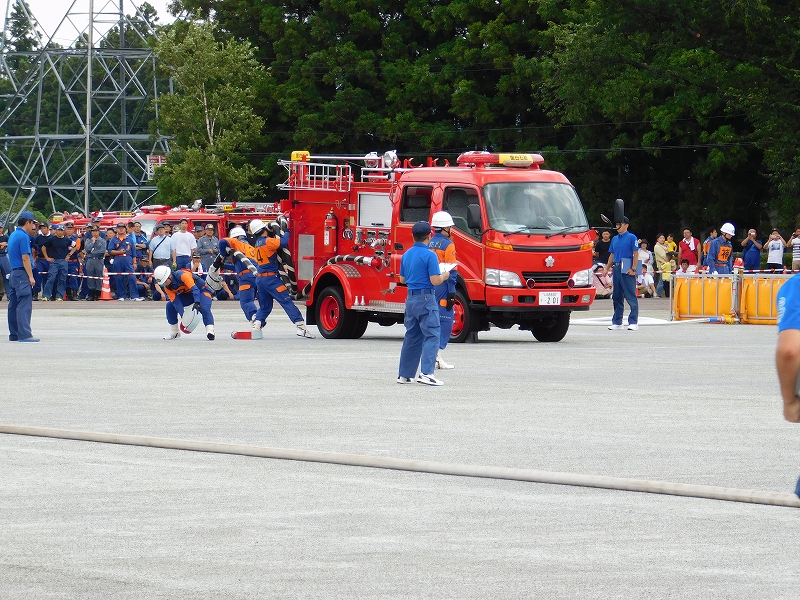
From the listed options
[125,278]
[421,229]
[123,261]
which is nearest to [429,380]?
[421,229]

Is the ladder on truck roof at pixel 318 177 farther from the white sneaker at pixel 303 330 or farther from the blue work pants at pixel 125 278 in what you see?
the blue work pants at pixel 125 278

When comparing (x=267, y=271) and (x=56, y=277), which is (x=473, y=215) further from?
(x=56, y=277)

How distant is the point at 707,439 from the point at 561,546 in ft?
14.5

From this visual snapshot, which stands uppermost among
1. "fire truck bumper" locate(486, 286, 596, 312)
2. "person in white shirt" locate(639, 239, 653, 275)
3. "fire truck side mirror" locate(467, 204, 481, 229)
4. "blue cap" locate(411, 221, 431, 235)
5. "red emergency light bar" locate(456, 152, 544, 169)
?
"red emergency light bar" locate(456, 152, 544, 169)

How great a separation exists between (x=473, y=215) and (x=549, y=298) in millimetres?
1649

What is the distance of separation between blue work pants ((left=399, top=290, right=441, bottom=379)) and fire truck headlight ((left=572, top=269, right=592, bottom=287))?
7.10m

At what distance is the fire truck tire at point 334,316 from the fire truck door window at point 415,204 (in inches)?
63.5

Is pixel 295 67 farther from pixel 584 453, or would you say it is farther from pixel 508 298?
pixel 584 453

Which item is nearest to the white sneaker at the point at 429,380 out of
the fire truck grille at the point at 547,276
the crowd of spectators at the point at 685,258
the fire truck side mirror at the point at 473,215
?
the fire truck side mirror at the point at 473,215

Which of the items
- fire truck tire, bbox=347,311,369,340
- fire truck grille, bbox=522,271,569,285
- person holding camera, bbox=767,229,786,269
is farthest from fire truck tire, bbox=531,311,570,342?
person holding camera, bbox=767,229,786,269

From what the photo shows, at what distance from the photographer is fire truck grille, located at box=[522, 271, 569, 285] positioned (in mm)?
23062

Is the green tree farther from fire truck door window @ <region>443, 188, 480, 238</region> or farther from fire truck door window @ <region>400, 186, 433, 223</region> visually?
fire truck door window @ <region>443, 188, 480, 238</region>

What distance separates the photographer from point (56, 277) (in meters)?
38.7

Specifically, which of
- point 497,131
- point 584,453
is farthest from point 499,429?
point 497,131
